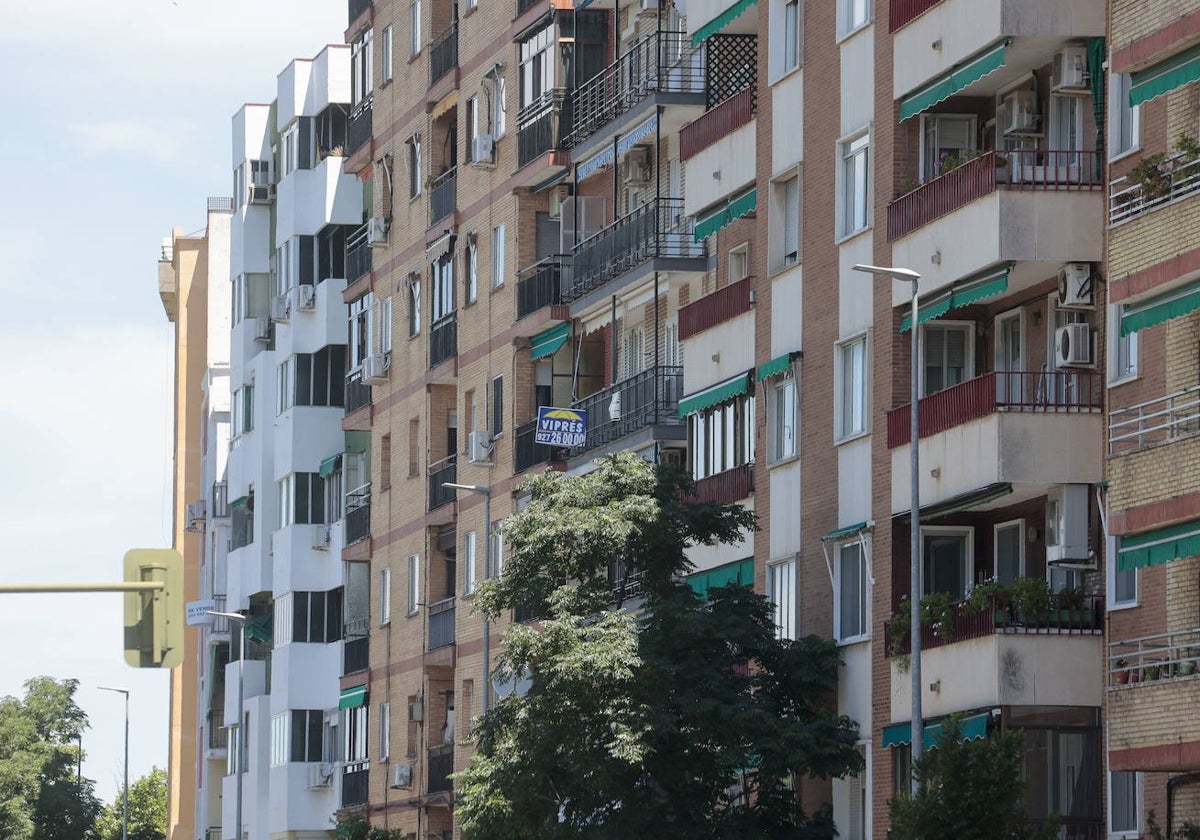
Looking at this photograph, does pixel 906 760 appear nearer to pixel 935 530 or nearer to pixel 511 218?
pixel 935 530

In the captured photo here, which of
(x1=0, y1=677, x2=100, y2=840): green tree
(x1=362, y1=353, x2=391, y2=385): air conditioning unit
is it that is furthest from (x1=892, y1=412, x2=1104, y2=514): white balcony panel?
(x1=0, y1=677, x2=100, y2=840): green tree

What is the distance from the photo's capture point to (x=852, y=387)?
150ft

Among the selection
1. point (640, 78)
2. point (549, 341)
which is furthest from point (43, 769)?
point (640, 78)

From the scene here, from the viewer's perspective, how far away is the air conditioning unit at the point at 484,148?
66.4 metres

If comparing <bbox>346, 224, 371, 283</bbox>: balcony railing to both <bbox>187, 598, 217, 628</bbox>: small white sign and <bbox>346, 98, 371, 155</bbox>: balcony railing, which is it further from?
<bbox>187, 598, 217, 628</bbox>: small white sign

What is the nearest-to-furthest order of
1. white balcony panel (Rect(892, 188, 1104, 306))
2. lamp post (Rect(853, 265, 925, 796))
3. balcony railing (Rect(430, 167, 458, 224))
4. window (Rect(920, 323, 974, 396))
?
lamp post (Rect(853, 265, 925, 796)) → white balcony panel (Rect(892, 188, 1104, 306)) → window (Rect(920, 323, 974, 396)) → balcony railing (Rect(430, 167, 458, 224))

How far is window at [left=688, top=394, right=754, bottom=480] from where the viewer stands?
50.4 metres

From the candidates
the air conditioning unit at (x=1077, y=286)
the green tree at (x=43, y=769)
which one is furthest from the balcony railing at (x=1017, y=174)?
the green tree at (x=43, y=769)

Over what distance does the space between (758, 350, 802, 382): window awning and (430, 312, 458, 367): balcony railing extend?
69.0 ft

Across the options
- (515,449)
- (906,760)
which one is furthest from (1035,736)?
(515,449)

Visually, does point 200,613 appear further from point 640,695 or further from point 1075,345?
point 1075,345

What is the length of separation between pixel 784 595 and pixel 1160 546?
13.1 metres

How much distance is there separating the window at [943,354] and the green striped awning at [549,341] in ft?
62.2

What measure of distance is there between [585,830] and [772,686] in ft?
12.6
